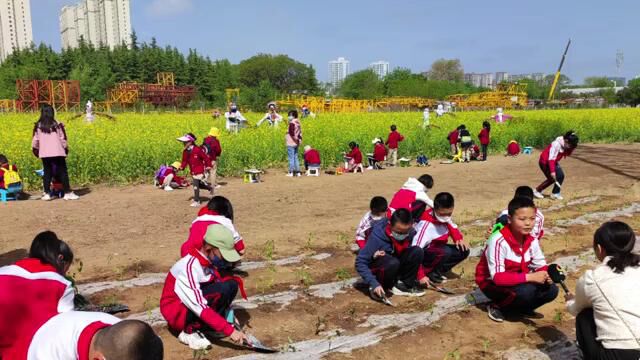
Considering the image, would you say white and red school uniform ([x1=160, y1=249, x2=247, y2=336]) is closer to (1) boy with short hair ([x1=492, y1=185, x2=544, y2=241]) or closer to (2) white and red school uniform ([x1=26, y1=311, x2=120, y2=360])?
(2) white and red school uniform ([x1=26, y1=311, x2=120, y2=360])

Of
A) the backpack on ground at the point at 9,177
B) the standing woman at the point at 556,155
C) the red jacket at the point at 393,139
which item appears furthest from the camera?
the red jacket at the point at 393,139

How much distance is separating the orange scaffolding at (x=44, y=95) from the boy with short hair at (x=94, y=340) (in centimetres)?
4164

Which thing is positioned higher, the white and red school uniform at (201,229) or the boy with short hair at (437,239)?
the white and red school uniform at (201,229)

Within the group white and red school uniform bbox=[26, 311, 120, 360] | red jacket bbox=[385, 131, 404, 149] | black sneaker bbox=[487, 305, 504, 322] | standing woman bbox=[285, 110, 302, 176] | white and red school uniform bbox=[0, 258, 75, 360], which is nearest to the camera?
white and red school uniform bbox=[26, 311, 120, 360]

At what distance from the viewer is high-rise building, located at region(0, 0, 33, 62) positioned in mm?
95750

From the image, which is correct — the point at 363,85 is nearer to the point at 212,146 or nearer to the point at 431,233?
the point at 212,146

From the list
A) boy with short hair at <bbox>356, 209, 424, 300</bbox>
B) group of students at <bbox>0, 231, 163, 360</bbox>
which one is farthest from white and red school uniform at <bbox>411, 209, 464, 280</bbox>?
group of students at <bbox>0, 231, 163, 360</bbox>

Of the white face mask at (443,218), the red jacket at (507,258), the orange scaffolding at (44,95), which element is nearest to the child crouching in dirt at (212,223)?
the white face mask at (443,218)

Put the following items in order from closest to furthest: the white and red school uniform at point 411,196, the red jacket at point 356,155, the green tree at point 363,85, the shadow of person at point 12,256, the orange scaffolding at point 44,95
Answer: the white and red school uniform at point 411,196, the shadow of person at point 12,256, the red jacket at point 356,155, the orange scaffolding at point 44,95, the green tree at point 363,85

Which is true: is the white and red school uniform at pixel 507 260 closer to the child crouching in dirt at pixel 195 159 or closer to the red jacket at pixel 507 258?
the red jacket at pixel 507 258

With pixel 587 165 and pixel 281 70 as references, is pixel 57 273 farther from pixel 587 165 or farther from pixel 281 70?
pixel 281 70

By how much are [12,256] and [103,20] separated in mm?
108137

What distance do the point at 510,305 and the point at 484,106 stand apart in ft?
158

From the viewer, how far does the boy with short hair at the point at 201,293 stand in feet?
12.2
